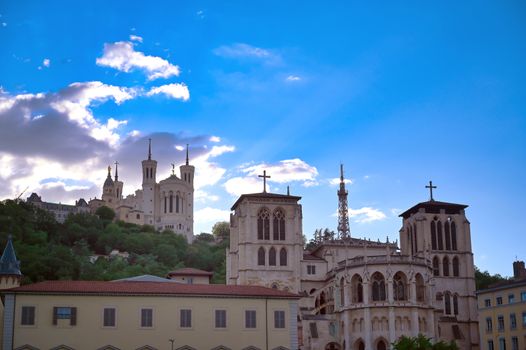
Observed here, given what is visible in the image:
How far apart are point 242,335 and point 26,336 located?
16551 millimetres

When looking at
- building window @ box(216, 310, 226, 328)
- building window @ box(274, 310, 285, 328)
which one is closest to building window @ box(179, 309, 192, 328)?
building window @ box(216, 310, 226, 328)

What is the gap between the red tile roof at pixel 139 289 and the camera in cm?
6203

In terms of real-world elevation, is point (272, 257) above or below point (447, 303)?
above

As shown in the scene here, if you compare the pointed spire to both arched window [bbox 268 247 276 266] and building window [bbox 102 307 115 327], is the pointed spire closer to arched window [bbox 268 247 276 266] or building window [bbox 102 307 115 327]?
building window [bbox 102 307 115 327]

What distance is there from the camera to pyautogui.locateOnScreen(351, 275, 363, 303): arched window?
→ 8756cm

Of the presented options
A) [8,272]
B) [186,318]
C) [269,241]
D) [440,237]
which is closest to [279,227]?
[269,241]

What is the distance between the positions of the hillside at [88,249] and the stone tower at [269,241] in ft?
108

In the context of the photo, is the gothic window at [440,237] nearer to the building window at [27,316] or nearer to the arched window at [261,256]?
the arched window at [261,256]

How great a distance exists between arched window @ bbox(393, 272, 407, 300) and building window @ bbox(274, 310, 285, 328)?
23.4 metres

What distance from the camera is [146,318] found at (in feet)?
207

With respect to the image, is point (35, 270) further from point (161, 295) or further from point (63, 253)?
point (161, 295)

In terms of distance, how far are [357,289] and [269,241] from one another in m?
14.7

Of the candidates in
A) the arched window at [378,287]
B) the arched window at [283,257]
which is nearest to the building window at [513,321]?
the arched window at [378,287]

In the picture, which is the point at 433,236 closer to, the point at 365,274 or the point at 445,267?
the point at 445,267
